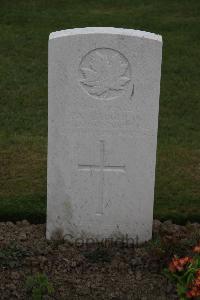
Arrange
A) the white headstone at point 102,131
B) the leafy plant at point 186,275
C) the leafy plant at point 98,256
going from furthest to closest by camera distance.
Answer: the leafy plant at point 98,256, the white headstone at point 102,131, the leafy plant at point 186,275

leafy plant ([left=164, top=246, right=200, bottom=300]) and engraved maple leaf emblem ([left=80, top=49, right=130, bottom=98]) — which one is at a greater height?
engraved maple leaf emblem ([left=80, top=49, right=130, bottom=98])

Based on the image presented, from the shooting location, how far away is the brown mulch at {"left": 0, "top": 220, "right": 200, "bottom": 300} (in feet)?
18.8

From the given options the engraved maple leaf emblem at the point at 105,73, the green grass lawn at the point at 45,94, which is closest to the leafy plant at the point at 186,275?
the green grass lawn at the point at 45,94

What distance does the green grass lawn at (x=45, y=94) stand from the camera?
7258 millimetres

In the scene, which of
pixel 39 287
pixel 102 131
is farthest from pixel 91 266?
pixel 102 131

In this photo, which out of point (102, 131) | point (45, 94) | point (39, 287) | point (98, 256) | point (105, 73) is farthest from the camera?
point (45, 94)

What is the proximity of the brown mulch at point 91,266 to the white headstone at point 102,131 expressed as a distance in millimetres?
164

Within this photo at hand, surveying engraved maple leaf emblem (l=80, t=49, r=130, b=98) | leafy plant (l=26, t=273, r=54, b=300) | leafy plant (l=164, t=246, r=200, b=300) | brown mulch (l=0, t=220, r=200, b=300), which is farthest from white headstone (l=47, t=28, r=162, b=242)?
leafy plant (l=26, t=273, r=54, b=300)

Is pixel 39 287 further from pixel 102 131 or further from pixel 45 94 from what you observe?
pixel 45 94

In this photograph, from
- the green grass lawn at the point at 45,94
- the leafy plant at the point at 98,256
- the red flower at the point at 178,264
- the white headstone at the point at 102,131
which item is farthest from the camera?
the green grass lawn at the point at 45,94

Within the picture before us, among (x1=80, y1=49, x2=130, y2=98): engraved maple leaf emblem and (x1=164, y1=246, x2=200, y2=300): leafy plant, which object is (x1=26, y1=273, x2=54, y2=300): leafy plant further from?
(x1=80, y1=49, x2=130, y2=98): engraved maple leaf emblem

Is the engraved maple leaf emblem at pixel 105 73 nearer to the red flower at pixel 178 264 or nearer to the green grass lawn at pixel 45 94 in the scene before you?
the red flower at pixel 178 264

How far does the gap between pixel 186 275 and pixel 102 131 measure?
1225 mm

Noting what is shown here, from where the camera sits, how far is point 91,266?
239 inches
